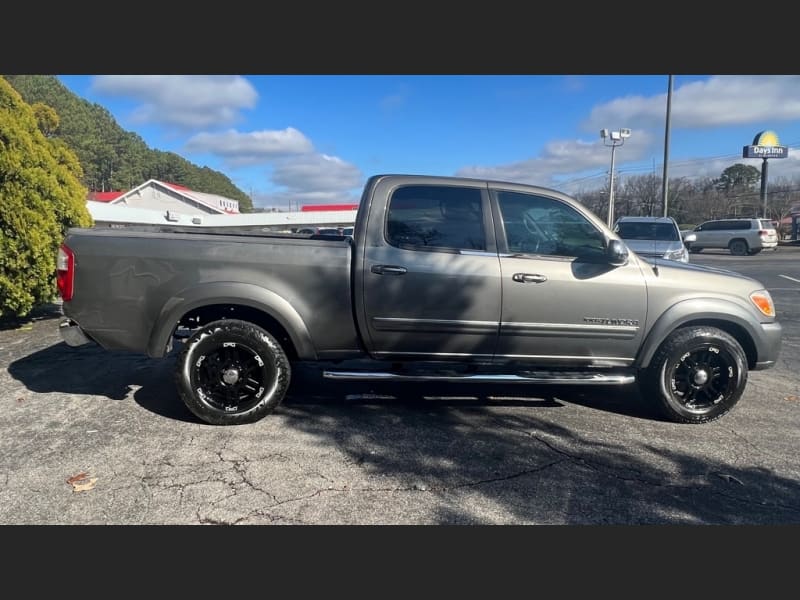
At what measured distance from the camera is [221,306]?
13.5 ft

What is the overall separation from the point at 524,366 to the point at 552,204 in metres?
1.39

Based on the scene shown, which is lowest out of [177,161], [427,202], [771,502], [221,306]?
[771,502]

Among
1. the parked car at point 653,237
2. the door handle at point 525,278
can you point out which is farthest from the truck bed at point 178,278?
→ the parked car at point 653,237

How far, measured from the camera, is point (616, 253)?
4008 mm

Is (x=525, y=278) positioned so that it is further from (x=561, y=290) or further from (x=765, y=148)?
(x=765, y=148)

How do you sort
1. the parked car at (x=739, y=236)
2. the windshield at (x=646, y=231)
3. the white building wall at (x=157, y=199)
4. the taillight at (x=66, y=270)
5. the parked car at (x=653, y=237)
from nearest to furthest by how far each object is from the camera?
the taillight at (x=66, y=270)
the parked car at (x=653, y=237)
the windshield at (x=646, y=231)
the parked car at (x=739, y=236)
the white building wall at (x=157, y=199)

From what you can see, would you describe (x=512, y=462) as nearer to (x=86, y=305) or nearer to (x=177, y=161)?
(x=86, y=305)

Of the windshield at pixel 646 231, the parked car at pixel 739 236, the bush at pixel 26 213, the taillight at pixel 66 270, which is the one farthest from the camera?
Result: the parked car at pixel 739 236

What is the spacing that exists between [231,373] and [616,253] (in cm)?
320

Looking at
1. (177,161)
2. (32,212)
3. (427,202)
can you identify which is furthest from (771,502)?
(177,161)

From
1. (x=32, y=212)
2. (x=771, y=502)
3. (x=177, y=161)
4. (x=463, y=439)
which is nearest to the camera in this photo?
(x=771, y=502)

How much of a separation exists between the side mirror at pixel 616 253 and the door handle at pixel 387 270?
1645 mm

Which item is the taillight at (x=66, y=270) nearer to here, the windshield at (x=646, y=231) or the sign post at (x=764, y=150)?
the windshield at (x=646, y=231)

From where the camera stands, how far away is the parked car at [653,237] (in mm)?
10609
